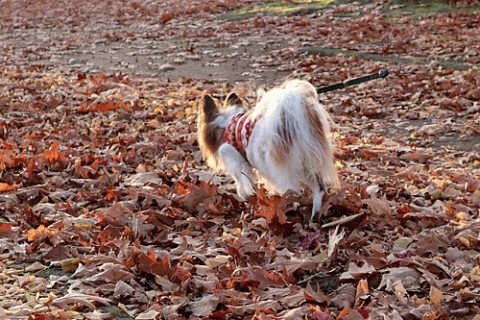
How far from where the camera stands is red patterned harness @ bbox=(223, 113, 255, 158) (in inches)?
196

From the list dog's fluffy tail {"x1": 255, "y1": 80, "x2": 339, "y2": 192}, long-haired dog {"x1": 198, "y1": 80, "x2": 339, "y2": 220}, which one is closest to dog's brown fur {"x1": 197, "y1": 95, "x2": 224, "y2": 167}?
long-haired dog {"x1": 198, "y1": 80, "x2": 339, "y2": 220}

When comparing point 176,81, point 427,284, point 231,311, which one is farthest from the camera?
point 176,81

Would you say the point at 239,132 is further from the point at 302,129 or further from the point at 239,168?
the point at 302,129

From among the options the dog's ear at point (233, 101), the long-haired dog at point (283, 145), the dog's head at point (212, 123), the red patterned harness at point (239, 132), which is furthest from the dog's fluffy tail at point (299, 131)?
the dog's ear at point (233, 101)

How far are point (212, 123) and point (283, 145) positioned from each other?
1340 mm

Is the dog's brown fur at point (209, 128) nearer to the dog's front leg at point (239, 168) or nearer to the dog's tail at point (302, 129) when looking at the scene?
the dog's front leg at point (239, 168)

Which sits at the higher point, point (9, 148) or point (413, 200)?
point (9, 148)

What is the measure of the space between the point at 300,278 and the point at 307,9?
50.6 ft

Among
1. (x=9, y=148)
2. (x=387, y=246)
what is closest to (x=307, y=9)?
(x=9, y=148)

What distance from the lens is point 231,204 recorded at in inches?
208

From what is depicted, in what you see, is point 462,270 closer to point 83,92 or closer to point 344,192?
point 344,192

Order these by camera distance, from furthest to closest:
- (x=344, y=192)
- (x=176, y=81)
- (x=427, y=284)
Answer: (x=176, y=81), (x=344, y=192), (x=427, y=284)

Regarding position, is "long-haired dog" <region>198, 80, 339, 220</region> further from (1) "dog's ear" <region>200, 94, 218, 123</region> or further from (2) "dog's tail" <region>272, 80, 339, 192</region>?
(1) "dog's ear" <region>200, 94, 218, 123</region>

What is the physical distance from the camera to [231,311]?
3516mm
